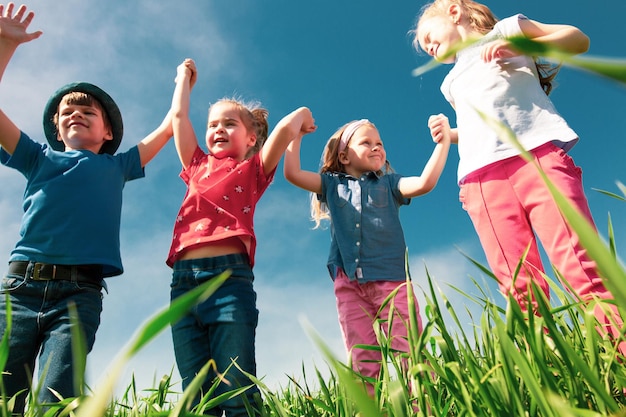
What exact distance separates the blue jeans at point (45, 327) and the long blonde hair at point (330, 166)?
5.61 feet

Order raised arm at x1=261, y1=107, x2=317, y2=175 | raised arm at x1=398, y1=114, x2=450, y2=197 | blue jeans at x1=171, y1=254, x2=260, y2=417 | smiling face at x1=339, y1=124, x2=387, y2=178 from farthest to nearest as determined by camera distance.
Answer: smiling face at x1=339, y1=124, x2=387, y2=178, raised arm at x1=398, y1=114, x2=450, y2=197, raised arm at x1=261, y1=107, x2=317, y2=175, blue jeans at x1=171, y1=254, x2=260, y2=417

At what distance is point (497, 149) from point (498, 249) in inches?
20.6

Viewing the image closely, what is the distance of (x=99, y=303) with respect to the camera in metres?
2.75

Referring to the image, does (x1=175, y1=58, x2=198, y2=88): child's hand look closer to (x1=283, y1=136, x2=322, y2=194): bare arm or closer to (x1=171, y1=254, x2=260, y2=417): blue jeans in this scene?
(x1=283, y1=136, x2=322, y2=194): bare arm

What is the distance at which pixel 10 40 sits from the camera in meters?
3.01

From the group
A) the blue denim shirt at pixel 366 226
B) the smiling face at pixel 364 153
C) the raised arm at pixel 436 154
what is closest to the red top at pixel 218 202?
the blue denim shirt at pixel 366 226

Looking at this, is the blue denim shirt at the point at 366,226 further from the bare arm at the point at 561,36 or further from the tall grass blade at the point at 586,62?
the tall grass blade at the point at 586,62

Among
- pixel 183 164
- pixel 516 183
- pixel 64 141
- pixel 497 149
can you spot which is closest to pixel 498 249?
pixel 516 183

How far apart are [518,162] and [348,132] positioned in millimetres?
1619

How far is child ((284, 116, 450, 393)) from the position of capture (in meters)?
3.28

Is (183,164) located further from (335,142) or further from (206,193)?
(335,142)

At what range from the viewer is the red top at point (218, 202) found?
9.67ft

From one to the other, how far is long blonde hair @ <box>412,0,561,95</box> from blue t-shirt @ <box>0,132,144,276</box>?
2.27 m

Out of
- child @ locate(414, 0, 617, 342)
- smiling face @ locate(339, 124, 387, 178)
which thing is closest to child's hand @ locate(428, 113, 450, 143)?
child @ locate(414, 0, 617, 342)
